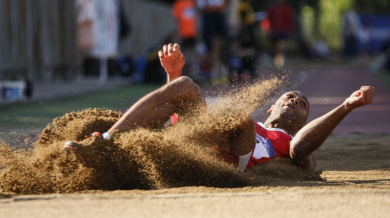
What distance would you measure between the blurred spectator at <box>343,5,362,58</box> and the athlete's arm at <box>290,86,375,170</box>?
28.1 metres

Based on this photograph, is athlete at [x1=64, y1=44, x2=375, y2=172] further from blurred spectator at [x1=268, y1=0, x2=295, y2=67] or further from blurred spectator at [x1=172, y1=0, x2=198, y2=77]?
blurred spectator at [x1=268, y1=0, x2=295, y2=67]

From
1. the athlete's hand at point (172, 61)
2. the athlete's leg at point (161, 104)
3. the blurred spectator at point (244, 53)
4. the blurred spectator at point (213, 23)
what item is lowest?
the blurred spectator at point (244, 53)

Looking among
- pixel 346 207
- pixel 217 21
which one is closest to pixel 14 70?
pixel 217 21

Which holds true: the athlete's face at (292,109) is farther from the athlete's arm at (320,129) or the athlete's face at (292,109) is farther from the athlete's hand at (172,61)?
the athlete's hand at (172,61)

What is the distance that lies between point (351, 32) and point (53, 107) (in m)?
24.9

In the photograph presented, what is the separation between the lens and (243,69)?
15.6m

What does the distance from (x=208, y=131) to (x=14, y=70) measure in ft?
27.3

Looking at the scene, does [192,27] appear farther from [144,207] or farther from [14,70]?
[144,207]

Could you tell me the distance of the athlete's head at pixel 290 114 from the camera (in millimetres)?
4645

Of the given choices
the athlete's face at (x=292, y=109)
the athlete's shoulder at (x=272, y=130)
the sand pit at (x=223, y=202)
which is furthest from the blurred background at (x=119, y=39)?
the sand pit at (x=223, y=202)

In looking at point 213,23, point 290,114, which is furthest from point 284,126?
point 213,23

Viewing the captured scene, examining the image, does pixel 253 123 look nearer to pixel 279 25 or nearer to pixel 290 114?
pixel 290 114

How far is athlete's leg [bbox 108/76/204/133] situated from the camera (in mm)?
3930

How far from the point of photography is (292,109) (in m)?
4.64
